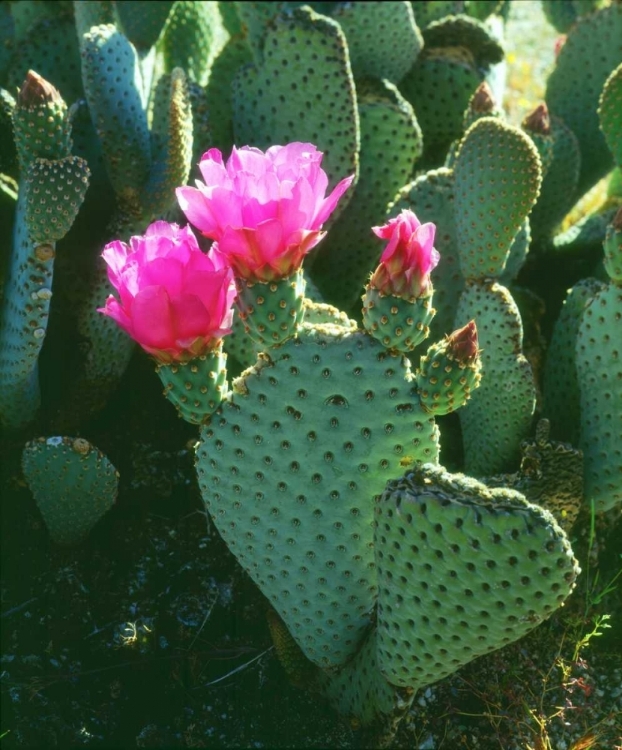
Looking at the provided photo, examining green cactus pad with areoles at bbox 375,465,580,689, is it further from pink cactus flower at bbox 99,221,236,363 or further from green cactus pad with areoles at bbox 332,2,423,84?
green cactus pad with areoles at bbox 332,2,423,84

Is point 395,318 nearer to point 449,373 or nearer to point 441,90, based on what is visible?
point 449,373

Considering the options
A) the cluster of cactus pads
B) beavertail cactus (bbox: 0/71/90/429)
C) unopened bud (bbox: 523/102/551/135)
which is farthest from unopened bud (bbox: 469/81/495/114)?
beavertail cactus (bbox: 0/71/90/429)

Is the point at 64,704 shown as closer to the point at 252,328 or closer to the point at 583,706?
the point at 252,328

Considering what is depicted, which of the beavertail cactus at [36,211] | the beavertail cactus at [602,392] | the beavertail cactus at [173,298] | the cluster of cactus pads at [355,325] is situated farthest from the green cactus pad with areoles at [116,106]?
the beavertail cactus at [602,392]

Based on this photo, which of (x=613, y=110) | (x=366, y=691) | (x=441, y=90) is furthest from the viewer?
(x=441, y=90)

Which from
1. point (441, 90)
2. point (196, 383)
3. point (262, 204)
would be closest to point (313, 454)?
point (196, 383)

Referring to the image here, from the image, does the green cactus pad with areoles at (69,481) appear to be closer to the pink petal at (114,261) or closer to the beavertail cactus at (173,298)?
the beavertail cactus at (173,298)
